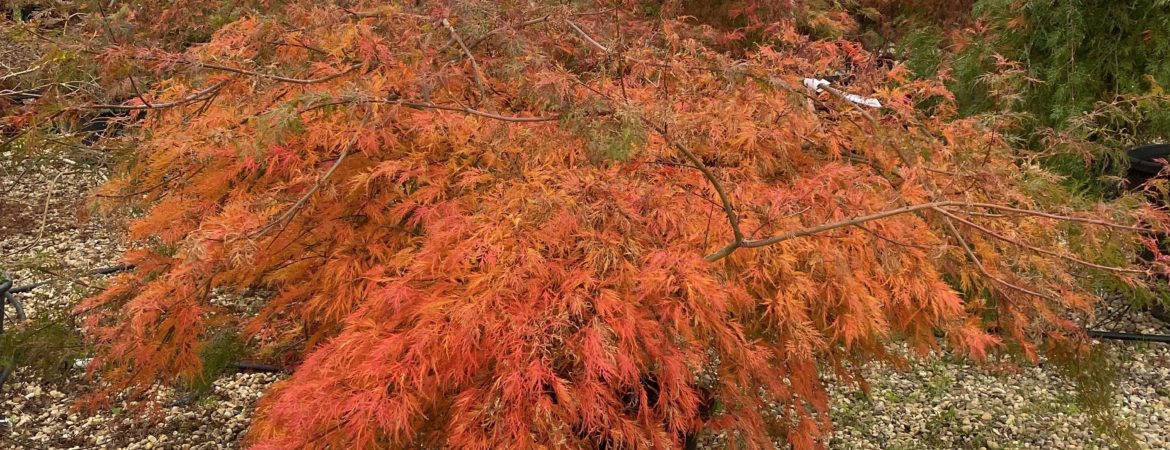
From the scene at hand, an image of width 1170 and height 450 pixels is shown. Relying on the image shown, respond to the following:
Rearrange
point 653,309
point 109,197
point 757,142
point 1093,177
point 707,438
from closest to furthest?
point 653,309 → point 757,142 → point 109,197 → point 707,438 → point 1093,177

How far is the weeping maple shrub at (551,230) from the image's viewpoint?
1.51m

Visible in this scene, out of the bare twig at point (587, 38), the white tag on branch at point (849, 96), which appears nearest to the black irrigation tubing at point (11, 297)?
the bare twig at point (587, 38)

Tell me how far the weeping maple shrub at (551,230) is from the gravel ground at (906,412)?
2.14 feet

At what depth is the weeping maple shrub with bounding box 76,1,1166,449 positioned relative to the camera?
4.95 feet

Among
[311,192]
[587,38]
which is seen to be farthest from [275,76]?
[587,38]

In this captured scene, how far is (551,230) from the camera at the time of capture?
1660 mm

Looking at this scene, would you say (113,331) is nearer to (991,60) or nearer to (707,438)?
(707,438)

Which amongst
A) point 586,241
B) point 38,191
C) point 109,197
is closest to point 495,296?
point 586,241

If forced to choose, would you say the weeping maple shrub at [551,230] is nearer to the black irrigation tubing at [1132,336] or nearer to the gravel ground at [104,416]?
the gravel ground at [104,416]

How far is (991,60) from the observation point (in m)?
4.43

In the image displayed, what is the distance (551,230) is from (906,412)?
2397 mm

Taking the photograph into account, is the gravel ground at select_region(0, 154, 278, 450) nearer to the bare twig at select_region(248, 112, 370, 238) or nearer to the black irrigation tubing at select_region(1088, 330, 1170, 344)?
the bare twig at select_region(248, 112, 370, 238)

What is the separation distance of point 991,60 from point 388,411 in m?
4.11

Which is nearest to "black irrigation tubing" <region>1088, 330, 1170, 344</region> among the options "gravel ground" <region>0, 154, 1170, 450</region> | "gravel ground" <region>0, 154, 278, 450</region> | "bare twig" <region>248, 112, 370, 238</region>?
"gravel ground" <region>0, 154, 1170, 450</region>
